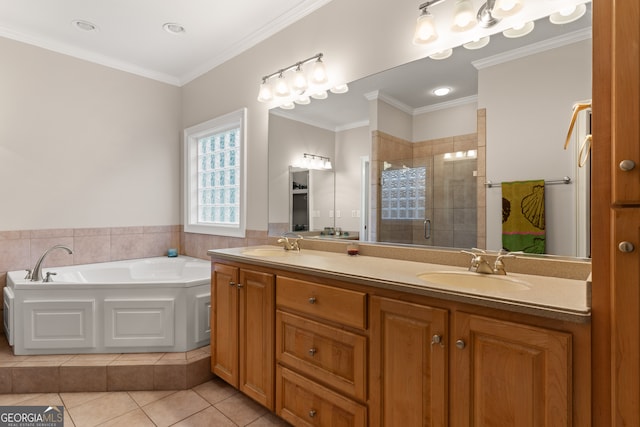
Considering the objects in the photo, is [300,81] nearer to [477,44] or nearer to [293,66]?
[293,66]

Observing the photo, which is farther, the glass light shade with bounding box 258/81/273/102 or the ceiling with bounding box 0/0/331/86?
the glass light shade with bounding box 258/81/273/102

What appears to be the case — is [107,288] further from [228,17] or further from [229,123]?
[228,17]

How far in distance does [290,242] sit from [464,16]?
1742 mm

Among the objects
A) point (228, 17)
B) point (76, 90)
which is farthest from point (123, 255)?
point (228, 17)

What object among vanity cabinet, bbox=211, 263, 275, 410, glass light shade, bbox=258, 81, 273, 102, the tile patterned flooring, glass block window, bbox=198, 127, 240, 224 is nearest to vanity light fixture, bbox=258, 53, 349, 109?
glass light shade, bbox=258, 81, 273, 102

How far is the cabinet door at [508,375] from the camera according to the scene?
0.94 meters

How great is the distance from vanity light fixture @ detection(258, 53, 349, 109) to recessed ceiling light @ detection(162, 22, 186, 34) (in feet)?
2.63

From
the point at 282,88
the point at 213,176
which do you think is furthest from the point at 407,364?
the point at 213,176

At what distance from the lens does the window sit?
10.6 ft

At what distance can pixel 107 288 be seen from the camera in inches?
91.8

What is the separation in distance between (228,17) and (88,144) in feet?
5.95

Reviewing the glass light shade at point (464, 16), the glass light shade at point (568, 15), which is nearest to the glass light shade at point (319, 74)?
the glass light shade at point (464, 16)

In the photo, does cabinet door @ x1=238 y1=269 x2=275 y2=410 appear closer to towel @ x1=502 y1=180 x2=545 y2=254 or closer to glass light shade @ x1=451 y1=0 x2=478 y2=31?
towel @ x1=502 y1=180 x2=545 y2=254

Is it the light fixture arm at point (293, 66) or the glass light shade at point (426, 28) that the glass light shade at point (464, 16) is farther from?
the light fixture arm at point (293, 66)
